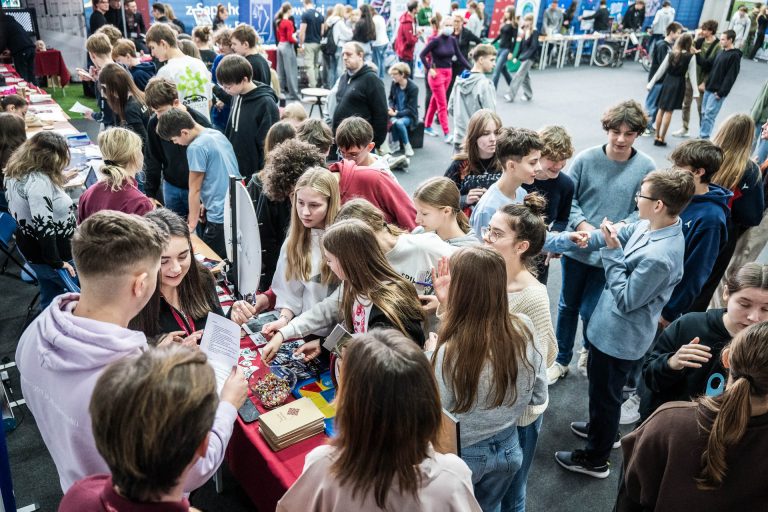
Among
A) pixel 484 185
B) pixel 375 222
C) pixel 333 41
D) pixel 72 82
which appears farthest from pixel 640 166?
pixel 72 82

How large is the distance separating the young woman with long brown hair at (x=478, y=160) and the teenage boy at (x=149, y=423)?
241 cm

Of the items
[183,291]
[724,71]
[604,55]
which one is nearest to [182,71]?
[183,291]

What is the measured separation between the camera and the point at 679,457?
138 cm

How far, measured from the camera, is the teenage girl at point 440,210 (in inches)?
102

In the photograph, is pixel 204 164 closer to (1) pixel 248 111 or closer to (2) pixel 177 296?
(1) pixel 248 111

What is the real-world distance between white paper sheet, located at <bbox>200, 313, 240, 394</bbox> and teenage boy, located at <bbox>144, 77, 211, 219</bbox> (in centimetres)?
223

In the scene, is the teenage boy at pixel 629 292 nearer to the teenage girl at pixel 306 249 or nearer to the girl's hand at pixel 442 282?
the girl's hand at pixel 442 282

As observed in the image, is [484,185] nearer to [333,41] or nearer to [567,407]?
[567,407]

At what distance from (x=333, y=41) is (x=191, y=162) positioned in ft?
22.9

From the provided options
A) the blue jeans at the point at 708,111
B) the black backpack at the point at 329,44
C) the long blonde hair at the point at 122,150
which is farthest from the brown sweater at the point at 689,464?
the black backpack at the point at 329,44

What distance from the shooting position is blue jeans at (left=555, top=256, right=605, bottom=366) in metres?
3.18

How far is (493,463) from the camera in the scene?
5.87ft

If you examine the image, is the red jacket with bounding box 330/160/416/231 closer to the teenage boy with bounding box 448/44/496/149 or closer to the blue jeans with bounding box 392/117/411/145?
the teenage boy with bounding box 448/44/496/149

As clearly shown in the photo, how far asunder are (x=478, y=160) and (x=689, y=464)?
7.62 feet
